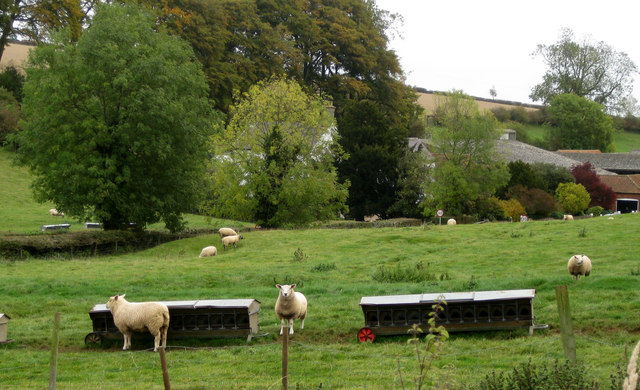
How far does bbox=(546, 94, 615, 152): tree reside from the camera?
12669 centimetres

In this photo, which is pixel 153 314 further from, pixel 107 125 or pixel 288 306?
pixel 107 125

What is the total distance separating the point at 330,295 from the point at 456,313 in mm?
6723

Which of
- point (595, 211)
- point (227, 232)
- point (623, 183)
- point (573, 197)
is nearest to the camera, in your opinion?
point (227, 232)

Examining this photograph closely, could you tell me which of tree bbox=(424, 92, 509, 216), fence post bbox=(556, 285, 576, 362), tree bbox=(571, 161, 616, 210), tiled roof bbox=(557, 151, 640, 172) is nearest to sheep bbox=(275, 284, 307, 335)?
fence post bbox=(556, 285, 576, 362)

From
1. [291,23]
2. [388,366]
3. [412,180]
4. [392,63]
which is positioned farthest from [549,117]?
[388,366]

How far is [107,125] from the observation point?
41312 millimetres

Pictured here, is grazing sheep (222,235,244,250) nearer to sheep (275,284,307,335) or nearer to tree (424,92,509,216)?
sheep (275,284,307,335)

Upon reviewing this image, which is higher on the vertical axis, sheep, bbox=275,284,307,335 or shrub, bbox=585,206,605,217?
sheep, bbox=275,284,307,335

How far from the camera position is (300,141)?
52.1 m

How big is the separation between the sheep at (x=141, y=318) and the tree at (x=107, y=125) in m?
23.8

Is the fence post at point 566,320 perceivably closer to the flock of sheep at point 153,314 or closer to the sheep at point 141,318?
the flock of sheep at point 153,314

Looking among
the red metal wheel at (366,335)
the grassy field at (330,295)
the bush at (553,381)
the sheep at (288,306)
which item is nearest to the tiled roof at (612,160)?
the grassy field at (330,295)

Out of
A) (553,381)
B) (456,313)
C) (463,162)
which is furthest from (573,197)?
(553,381)

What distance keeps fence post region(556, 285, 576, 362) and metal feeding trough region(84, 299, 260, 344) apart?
8434 mm
